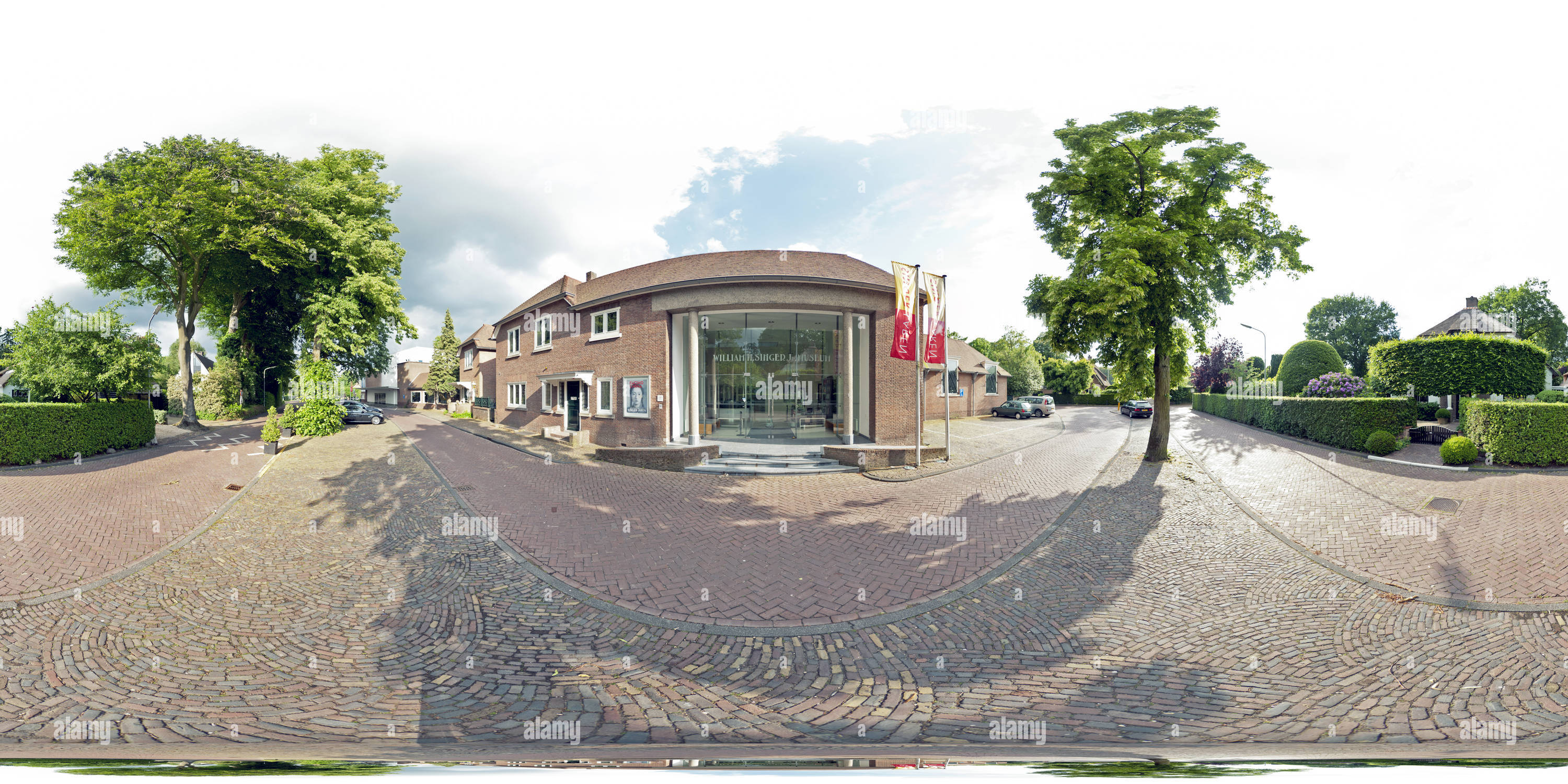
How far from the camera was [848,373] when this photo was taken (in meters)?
15.8

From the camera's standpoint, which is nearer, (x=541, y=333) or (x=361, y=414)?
(x=541, y=333)

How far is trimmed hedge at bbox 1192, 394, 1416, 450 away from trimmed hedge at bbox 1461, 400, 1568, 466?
7.40 feet

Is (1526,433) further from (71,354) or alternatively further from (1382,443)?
(71,354)

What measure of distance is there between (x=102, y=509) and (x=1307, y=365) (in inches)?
1537

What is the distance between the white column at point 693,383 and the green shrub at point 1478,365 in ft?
75.8

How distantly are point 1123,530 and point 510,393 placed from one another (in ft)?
86.4

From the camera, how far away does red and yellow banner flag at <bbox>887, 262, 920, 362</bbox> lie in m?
13.5

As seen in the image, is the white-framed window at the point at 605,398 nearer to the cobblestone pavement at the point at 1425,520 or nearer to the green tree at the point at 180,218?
the green tree at the point at 180,218

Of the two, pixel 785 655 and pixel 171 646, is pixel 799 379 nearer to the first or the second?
pixel 785 655

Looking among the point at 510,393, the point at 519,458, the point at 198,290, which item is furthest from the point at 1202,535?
the point at 198,290

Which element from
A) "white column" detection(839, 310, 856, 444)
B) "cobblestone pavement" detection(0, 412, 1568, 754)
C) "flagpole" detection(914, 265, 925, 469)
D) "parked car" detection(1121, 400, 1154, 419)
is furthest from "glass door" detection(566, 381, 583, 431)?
"parked car" detection(1121, 400, 1154, 419)

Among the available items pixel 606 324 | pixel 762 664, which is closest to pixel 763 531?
pixel 762 664

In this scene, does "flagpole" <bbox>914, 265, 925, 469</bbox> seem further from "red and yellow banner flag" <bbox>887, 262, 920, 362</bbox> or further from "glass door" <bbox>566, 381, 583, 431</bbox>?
"glass door" <bbox>566, 381, 583, 431</bbox>

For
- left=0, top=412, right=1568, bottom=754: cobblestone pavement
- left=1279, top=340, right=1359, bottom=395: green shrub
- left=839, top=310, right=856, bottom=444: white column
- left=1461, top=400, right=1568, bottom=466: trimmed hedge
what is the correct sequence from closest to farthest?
left=0, top=412, right=1568, bottom=754: cobblestone pavement → left=1461, top=400, right=1568, bottom=466: trimmed hedge → left=839, top=310, right=856, bottom=444: white column → left=1279, top=340, right=1359, bottom=395: green shrub
